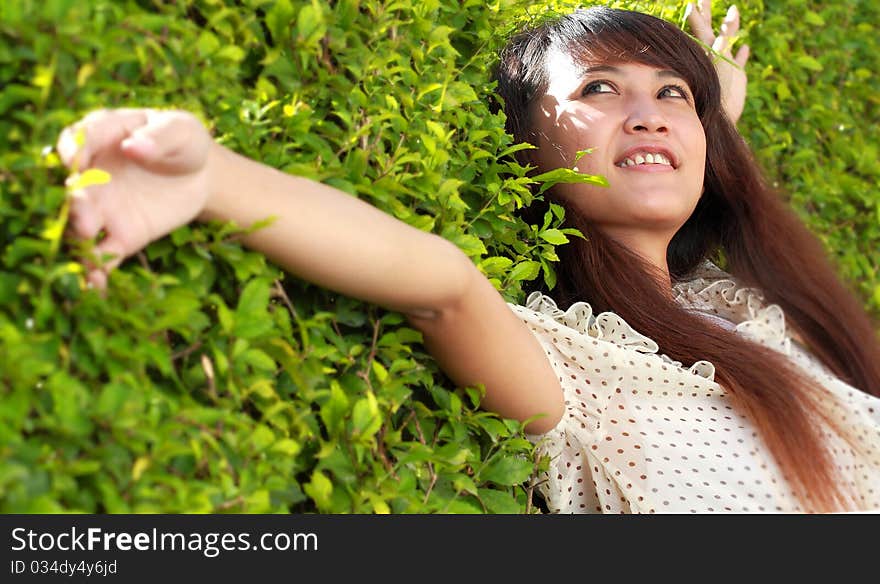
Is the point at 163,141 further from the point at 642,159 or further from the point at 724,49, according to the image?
the point at 724,49

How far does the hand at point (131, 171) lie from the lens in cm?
122

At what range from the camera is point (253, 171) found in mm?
1419

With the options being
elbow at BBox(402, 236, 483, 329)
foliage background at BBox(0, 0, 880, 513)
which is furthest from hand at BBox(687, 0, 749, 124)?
elbow at BBox(402, 236, 483, 329)

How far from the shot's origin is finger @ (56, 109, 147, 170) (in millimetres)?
1207

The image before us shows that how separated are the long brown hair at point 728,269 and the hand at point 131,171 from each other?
135 cm

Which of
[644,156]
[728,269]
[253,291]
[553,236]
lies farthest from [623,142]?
[253,291]

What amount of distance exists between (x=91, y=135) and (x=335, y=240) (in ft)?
1.29

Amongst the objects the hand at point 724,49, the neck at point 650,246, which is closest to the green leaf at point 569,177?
the neck at point 650,246

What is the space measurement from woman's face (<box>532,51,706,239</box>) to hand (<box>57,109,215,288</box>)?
1376 mm

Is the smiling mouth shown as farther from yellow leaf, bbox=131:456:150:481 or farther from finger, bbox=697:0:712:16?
yellow leaf, bbox=131:456:150:481

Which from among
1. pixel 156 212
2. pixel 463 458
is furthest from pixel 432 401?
pixel 156 212

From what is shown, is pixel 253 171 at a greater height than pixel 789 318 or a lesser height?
greater

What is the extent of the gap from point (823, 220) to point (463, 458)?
97.4 inches

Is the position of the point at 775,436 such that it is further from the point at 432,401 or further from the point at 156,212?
the point at 156,212
